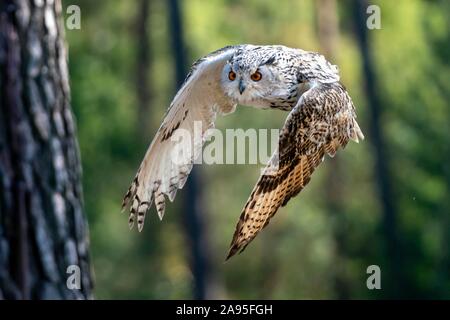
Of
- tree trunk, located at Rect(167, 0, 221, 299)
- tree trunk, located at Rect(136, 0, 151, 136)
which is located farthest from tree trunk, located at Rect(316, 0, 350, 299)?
tree trunk, located at Rect(136, 0, 151, 136)

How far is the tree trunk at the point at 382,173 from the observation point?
23859mm

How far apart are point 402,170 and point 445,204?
2.06 m

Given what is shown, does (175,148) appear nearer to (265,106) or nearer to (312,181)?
(265,106)

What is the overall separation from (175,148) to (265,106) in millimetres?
605

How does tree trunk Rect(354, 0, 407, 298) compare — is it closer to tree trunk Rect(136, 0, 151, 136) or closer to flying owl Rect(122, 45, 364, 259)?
tree trunk Rect(136, 0, 151, 136)

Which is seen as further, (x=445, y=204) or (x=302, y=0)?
(x=302, y=0)

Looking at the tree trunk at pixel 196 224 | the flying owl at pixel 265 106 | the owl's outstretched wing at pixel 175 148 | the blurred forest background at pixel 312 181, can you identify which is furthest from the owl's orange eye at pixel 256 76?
the blurred forest background at pixel 312 181

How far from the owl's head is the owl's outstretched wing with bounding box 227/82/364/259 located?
0.42m

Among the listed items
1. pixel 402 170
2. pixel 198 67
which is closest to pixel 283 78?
pixel 198 67

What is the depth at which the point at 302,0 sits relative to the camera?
30.4 m

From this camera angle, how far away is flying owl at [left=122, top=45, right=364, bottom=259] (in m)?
6.46

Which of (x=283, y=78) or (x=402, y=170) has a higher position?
(x=283, y=78)

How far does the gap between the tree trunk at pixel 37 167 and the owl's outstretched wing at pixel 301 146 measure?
93 cm
